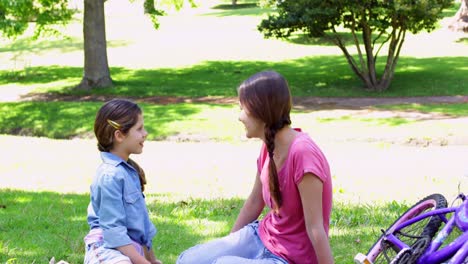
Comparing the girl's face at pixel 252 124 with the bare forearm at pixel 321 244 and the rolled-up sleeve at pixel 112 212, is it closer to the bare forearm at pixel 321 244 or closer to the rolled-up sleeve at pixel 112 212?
the bare forearm at pixel 321 244

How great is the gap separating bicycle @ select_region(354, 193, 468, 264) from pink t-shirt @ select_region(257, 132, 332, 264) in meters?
0.31

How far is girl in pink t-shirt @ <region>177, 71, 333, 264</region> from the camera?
354 centimetres

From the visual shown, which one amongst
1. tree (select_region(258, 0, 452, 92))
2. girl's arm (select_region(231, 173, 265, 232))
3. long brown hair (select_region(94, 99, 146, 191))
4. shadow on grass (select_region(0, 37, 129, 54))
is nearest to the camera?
long brown hair (select_region(94, 99, 146, 191))

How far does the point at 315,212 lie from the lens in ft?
11.6

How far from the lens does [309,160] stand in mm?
3531

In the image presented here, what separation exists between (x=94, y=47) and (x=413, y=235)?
19968 millimetres

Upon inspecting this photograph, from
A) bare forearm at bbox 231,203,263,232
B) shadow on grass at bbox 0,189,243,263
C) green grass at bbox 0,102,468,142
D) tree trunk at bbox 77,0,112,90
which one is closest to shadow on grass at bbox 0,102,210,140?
green grass at bbox 0,102,468,142

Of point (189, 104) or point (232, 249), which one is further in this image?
point (189, 104)

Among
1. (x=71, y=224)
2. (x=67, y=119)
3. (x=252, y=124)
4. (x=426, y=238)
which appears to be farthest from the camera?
(x=67, y=119)

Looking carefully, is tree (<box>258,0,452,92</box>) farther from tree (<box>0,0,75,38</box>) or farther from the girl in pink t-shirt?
the girl in pink t-shirt

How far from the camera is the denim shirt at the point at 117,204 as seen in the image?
3939mm

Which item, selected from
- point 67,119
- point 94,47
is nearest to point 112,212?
point 67,119

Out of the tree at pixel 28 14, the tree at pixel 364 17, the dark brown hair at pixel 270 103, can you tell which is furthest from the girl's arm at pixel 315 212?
the tree at pixel 364 17

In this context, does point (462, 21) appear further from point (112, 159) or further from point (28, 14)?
point (112, 159)
